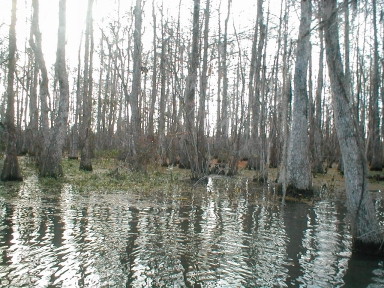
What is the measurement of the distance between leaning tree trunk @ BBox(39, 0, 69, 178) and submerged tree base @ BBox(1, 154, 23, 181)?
83 cm

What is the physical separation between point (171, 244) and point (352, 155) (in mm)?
2332

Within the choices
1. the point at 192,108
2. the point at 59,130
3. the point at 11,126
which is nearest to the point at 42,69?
the point at 59,130

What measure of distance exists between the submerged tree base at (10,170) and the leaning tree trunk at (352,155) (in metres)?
7.70

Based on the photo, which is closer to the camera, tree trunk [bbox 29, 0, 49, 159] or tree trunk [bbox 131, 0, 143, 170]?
tree trunk [bbox 29, 0, 49, 159]

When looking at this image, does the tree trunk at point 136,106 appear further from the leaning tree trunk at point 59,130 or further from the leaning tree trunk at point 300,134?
the leaning tree trunk at point 300,134

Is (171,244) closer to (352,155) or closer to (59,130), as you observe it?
(352,155)

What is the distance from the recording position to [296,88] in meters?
8.52

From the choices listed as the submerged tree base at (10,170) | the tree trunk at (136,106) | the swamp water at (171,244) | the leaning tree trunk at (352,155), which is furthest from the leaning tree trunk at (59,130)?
the leaning tree trunk at (352,155)

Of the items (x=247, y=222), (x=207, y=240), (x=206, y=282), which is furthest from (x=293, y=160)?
(x=206, y=282)

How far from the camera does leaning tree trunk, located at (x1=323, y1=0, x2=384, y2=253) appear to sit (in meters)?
3.95

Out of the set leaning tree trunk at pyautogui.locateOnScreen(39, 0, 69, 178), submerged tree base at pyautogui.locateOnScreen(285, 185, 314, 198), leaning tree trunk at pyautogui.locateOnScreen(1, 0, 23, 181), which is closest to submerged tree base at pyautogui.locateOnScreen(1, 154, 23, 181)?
Answer: leaning tree trunk at pyautogui.locateOnScreen(1, 0, 23, 181)

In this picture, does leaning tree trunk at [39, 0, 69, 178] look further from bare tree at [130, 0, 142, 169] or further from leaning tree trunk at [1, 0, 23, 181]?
bare tree at [130, 0, 142, 169]

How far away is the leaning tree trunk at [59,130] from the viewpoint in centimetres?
973

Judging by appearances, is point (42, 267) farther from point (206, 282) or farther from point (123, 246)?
point (206, 282)
